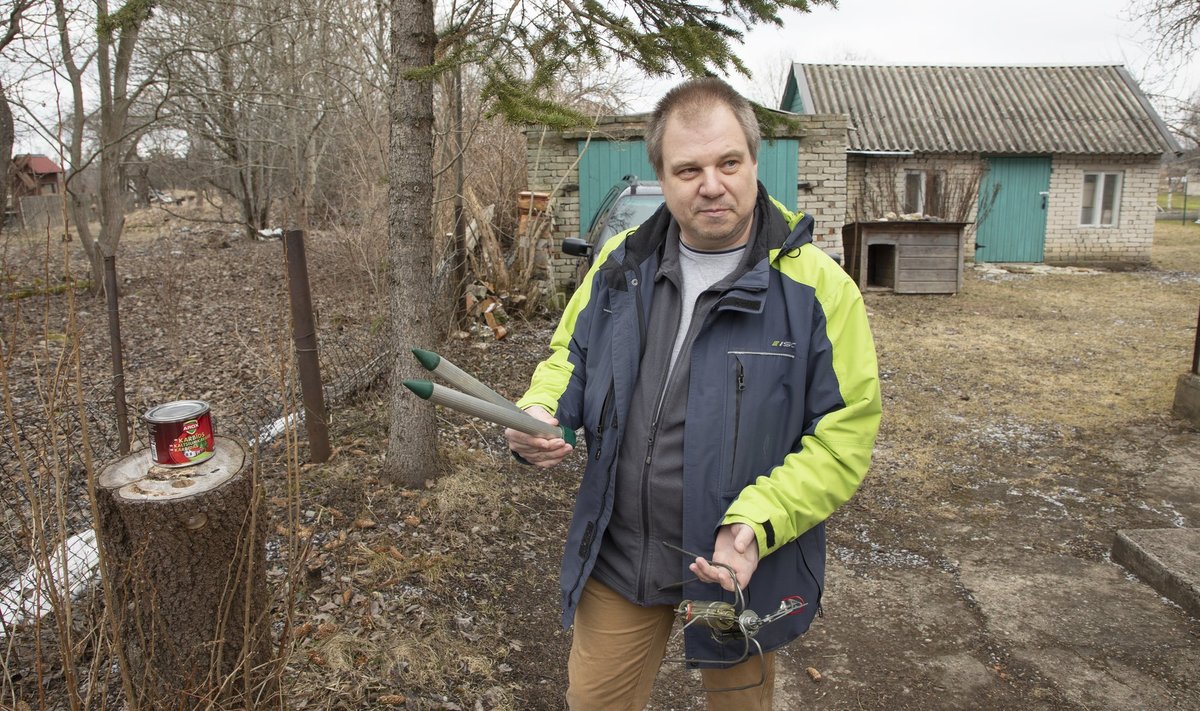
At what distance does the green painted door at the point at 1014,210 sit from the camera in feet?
55.9

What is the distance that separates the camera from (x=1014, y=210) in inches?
680

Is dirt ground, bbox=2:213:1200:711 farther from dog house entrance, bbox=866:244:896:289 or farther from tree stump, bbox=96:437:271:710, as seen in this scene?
dog house entrance, bbox=866:244:896:289

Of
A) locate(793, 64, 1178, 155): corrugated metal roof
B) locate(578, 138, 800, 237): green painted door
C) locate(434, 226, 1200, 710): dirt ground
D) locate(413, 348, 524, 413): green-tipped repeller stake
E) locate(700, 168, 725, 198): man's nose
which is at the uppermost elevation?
locate(793, 64, 1178, 155): corrugated metal roof

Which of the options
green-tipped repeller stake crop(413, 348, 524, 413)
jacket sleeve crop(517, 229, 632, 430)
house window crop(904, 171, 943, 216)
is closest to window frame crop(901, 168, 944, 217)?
house window crop(904, 171, 943, 216)

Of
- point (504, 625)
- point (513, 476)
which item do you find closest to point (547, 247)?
point (513, 476)

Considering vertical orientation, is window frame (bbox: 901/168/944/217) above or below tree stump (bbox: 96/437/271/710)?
above

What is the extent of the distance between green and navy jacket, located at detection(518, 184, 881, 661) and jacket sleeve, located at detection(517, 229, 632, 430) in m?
0.03

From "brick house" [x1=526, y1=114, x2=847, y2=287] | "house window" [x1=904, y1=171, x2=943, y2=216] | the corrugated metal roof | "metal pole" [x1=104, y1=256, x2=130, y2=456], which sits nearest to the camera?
"metal pole" [x1=104, y1=256, x2=130, y2=456]

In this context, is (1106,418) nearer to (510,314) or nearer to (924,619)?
(924,619)

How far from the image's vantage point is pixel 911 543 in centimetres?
453

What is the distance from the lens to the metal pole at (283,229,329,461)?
170 inches

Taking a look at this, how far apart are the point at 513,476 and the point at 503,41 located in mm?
2511

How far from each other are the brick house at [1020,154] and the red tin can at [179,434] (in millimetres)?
15397

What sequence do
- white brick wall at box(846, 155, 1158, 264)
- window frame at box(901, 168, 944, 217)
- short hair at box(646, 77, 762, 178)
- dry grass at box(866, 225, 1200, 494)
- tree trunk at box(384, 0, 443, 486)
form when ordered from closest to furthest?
1. short hair at box(646, 77, 762, 178)
2. tree trunk at box(384, 0, 443, 486)
3. dry grass at box(866, 225, 1200, 494)
4. window frame at box(901, 168, 944, 217)
5. white brick wall at box(846, 155, 1158, 264)
